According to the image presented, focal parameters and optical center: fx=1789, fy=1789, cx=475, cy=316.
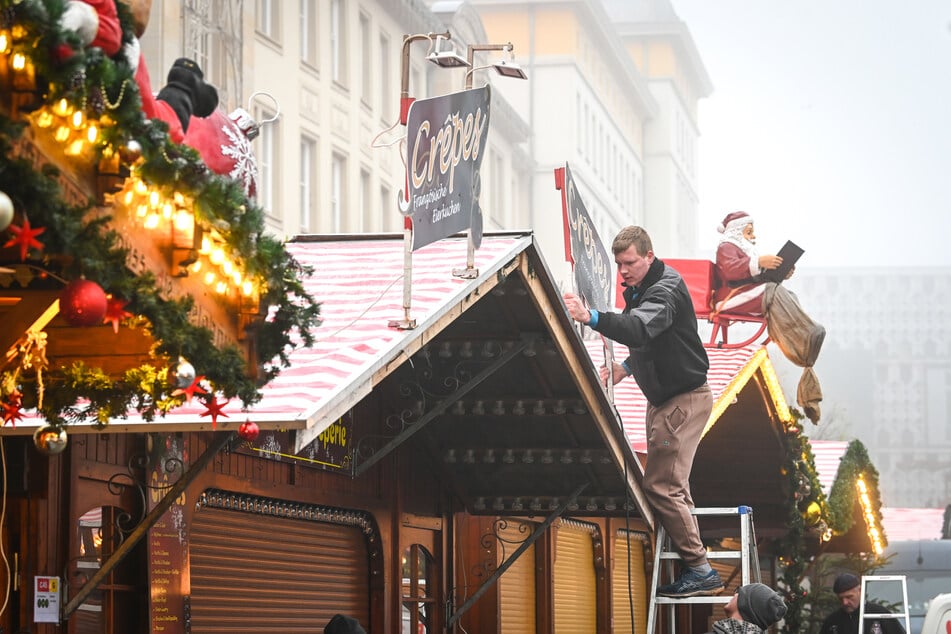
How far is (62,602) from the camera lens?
8.02m

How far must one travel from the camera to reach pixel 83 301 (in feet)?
16.0

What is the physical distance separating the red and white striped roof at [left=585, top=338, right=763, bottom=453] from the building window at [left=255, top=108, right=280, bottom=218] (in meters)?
15.5

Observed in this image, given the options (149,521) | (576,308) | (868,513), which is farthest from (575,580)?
(149,521)

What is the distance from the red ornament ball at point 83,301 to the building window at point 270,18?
2807 centimetres

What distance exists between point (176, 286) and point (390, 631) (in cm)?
731

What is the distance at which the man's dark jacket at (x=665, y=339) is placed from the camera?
33.8 ft

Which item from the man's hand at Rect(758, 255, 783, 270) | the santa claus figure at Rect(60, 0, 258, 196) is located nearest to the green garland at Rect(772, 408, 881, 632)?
the man's hand at Rect(758, 255, 783, 270)

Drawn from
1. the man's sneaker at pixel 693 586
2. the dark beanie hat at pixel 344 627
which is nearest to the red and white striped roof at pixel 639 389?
the man's sneaker at pixel 693 586

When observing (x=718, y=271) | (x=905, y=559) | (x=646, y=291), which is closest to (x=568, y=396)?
(x=646, y=291)

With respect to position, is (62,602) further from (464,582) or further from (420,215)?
(464,582)

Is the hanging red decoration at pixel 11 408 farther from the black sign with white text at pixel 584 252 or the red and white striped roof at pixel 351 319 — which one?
the black sign with white text at pixel 584 252

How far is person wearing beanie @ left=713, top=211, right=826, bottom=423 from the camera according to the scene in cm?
1748

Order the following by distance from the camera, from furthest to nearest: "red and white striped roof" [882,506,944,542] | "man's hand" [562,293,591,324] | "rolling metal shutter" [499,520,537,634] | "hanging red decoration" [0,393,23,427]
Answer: "red and white striped roof" [882,506,944,542] → "rolling metal shutter" [499,520,537,634] → "man's hand" [562,293,591,324] → "hanging red decoration" [0,393,23,427]

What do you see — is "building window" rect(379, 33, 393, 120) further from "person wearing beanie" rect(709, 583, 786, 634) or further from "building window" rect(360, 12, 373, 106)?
"person wearing beanie" rect(709, 583, 786, 634)
